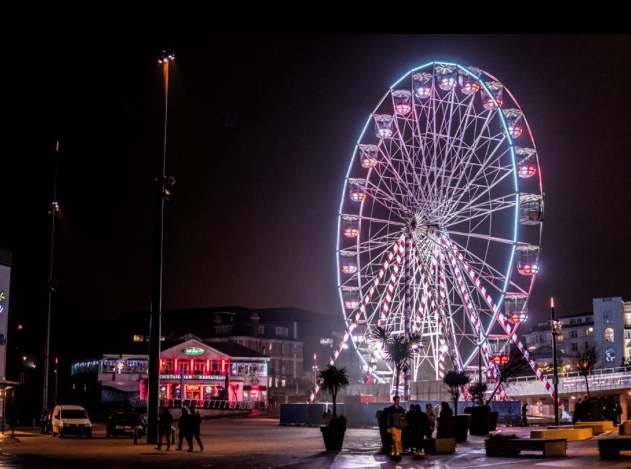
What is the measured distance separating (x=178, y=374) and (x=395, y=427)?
216 ft

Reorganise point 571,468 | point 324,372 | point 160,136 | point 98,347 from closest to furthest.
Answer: point 571,468
point 160,136
point 324,372
point 98,347

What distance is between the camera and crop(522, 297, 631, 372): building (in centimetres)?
12650

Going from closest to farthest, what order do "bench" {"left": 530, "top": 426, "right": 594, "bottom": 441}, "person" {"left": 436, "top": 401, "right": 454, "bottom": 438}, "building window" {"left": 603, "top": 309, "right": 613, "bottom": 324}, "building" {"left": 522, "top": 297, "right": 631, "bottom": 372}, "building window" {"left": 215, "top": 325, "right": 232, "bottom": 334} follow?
"person" {"left": 436, "top": 401, "right": 454, "bottom": 438}, "bench" {"left": 530, "top": 426, "right": 594, "bottom": 441}, "building window" {"left": 215, "top": 325, "right": 232, "bottom": 334}, "building" {"left": 522, "top": 297, "right": 631, "bottom": 372}, "building window" {"left": 603, "top": 309, "right": 613, "bottom": 324}

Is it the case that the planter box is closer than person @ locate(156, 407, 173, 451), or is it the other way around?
person @ locate(156, 407, 173, 451)

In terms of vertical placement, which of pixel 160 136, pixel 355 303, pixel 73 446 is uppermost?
pixel 160 136

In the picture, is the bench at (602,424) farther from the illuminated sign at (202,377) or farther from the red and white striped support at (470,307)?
the illuminated sign at (202,377)

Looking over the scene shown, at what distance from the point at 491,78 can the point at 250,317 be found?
69818 mm

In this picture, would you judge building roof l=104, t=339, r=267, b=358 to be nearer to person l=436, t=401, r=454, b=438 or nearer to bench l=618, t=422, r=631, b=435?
person l=436, t=401, r=454, b=438

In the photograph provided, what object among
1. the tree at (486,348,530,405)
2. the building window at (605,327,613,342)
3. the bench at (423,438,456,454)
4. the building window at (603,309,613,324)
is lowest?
the bench at (423,438,456,454)

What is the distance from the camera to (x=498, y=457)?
22141 mm

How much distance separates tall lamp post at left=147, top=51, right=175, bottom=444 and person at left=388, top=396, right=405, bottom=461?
755 cm

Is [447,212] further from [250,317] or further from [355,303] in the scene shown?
[250,317]

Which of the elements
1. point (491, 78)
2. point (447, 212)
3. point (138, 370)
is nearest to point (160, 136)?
point (447, 212)

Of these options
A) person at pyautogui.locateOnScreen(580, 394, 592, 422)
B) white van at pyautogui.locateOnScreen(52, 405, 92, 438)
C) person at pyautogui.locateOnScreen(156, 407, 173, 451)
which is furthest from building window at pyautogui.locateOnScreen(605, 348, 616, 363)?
person at pyautogui.locateOnScreen(156, 407, 173, 451)
